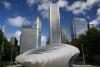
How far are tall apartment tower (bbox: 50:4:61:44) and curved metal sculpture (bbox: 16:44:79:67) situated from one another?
295 ft

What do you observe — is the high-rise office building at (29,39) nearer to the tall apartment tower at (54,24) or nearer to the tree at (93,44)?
the tall apartment tower at (54,24)

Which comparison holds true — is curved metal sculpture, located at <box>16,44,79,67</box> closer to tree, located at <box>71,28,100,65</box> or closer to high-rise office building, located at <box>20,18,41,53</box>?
tree, located at <box>71,28,100,65</box>

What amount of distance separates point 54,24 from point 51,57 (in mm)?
109701

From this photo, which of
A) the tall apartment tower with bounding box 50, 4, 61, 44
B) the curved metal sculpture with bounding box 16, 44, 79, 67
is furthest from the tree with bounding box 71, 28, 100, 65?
the tall apartment tower with bounding box 50, 4, 61, 44

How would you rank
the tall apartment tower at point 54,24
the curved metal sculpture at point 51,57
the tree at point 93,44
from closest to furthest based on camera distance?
the curved metal sculpture at point 51,57 < the tree at point 93,44 < the tall apartment tower at point 54,24

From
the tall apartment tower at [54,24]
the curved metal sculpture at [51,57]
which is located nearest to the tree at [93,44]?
the curved metal sculpture at [51,57]

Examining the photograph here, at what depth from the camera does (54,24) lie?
143 metres

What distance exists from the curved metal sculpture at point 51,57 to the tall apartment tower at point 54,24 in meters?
89.9

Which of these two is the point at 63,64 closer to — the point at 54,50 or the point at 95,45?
the point at 54,50

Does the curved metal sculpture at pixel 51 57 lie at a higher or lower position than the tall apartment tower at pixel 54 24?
lower

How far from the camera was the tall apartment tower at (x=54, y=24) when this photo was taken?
429 ft

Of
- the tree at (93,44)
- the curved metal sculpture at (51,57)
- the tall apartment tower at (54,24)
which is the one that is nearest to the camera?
the curved metal sculpture at (51,57)

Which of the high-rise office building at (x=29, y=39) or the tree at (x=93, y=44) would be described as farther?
the high-rise office building at (x=29, y=39)

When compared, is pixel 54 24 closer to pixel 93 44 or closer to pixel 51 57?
pixel 93 44
